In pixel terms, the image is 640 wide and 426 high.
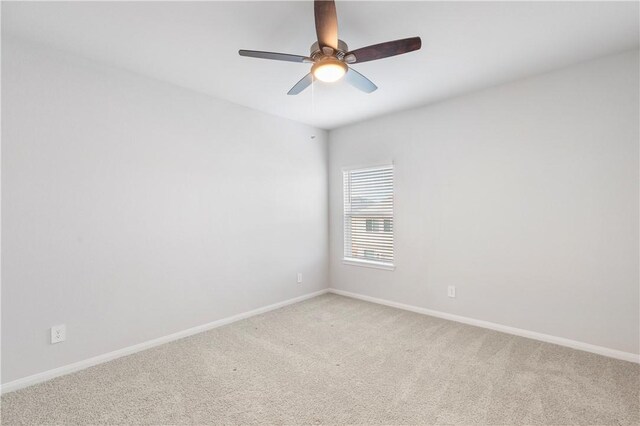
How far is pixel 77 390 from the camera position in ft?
7.32

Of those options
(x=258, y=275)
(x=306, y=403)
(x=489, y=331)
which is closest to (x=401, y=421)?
(x=306, y=403)

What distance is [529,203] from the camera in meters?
3.03

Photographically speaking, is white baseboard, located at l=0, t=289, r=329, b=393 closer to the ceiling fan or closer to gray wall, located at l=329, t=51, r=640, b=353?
gray wall, located at l=329, t=51, r=640, b=353

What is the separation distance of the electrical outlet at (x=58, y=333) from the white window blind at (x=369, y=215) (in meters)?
3.20

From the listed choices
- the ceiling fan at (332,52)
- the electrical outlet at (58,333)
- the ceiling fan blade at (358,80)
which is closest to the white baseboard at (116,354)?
the electrical outlet at (58,333)

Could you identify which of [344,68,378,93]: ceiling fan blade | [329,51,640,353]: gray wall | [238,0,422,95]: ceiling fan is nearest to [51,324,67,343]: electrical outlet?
[238,0,422,95]: ceiling fan

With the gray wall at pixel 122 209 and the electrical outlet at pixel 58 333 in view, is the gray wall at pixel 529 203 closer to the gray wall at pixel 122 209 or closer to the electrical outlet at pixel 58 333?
the gray wall at pixel 122 209

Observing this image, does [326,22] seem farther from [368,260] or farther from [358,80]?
[368,260]

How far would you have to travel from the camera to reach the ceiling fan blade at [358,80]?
2.26 m

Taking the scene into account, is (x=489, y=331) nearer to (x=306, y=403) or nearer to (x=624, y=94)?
(x=306, y=403)

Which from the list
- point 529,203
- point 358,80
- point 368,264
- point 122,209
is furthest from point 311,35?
point 368,264

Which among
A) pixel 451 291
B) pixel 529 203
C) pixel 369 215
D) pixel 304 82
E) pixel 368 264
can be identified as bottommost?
pixel 451 291

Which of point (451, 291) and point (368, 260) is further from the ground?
point (368, 260)

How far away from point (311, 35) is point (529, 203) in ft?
8.13
